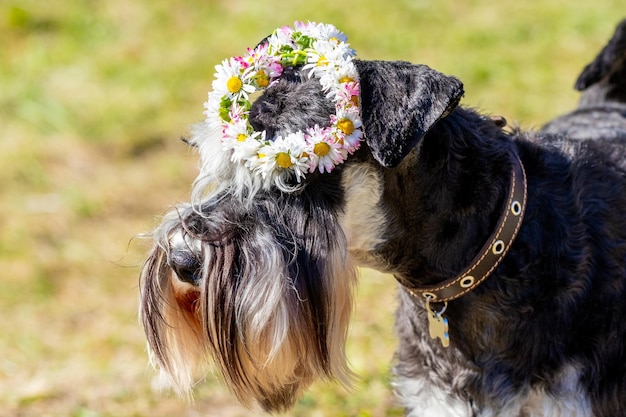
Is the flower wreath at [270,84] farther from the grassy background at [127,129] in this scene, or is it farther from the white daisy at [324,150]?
the grassy background at [127,129]

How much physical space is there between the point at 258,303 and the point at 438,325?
725 mm

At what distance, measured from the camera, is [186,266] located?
2.80m

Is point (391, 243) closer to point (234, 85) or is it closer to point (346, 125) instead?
point (346, 125)

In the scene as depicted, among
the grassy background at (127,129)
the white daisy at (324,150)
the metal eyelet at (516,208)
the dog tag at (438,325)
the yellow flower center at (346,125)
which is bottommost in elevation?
the dog tag at (438,325)

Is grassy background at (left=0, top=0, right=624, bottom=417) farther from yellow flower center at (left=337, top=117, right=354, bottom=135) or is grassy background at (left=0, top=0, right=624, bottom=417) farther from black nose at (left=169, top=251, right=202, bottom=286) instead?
yellow flower center at (left=337, top=117, right=354, bottom=135)

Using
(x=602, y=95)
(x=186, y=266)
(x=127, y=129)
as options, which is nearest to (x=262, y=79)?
(x=186, y=266)

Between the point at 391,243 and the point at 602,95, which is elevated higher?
the point at 602,95

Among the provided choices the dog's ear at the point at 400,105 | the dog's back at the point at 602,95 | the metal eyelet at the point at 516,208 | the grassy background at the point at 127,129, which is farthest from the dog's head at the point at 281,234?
the dog's back at the point at 602,95

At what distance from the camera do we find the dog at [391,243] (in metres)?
2.79

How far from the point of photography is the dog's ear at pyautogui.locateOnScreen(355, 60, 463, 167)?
2717 mm

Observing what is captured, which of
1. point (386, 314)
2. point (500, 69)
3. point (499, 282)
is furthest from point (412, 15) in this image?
point (499, 282)

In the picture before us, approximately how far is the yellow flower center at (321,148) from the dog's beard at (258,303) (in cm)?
21

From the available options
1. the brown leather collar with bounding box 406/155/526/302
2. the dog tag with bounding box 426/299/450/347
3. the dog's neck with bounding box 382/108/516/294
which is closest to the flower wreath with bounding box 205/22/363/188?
the dog's neck with bounding box 382/108/516/294

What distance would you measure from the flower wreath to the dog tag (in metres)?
0.73
